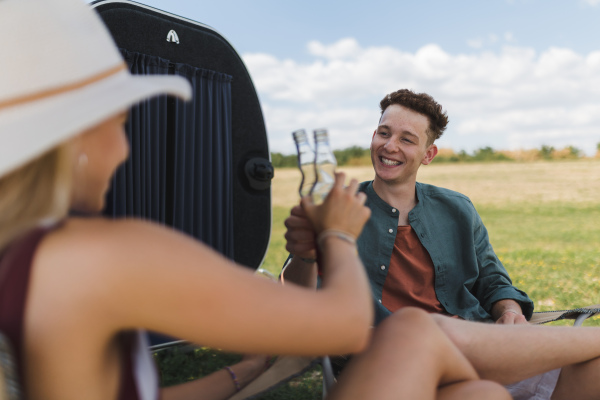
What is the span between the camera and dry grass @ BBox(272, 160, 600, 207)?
47.0ft

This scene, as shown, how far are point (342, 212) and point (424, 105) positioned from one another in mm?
1747

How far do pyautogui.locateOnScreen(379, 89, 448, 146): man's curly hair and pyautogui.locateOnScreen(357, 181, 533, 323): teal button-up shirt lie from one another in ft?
1.09

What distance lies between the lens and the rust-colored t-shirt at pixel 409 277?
243 centimetres

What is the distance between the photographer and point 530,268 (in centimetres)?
618

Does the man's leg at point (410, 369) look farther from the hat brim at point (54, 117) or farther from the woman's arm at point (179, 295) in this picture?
the hat brim at point (54, 117)

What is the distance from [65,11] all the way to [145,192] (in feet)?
5.15

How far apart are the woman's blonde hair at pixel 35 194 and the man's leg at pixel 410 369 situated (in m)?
0.70

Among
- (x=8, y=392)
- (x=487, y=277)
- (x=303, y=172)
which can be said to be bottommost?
(x=487, y=277)

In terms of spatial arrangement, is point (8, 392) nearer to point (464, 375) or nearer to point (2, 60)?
point (2, 60)

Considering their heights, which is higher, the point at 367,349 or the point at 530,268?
the point at 367,349

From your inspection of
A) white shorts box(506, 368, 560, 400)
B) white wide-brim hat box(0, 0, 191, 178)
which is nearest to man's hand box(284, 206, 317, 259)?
white wide-brim hat box(0, 0, 191, 178)

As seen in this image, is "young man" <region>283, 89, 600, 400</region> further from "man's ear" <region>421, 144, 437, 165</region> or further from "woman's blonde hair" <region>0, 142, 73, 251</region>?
"woman's blonde hair" <region>0, 142, 73, 251</region>

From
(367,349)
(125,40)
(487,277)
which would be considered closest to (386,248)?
(487,277)

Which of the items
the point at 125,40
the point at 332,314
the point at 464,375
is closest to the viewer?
the point at 332,314
